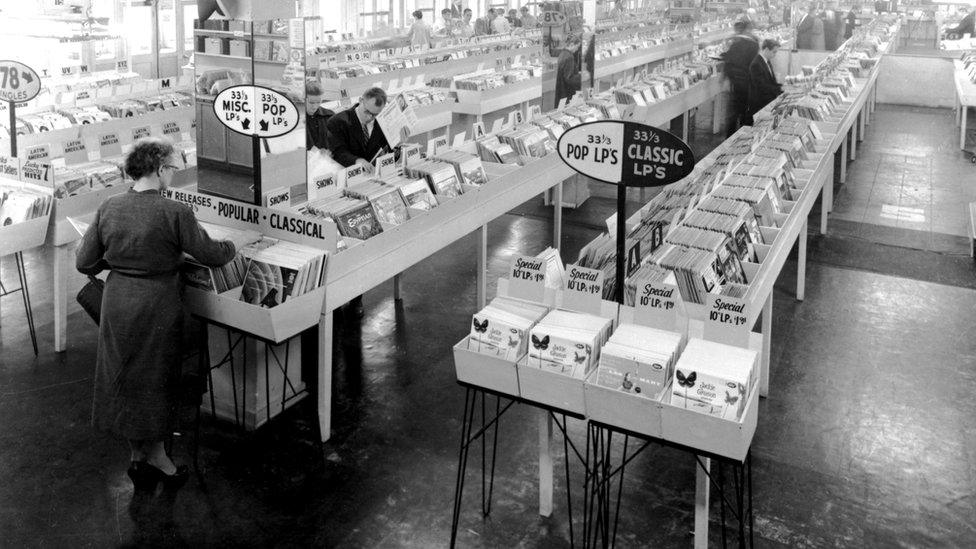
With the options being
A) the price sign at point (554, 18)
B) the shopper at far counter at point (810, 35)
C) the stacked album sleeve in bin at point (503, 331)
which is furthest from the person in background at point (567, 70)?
the shopper at far counter at point (810, 35)

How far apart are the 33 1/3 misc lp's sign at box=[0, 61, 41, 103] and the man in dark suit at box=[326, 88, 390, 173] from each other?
1936mm

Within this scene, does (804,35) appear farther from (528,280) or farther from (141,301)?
(141,301)

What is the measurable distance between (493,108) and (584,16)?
65.7 inches

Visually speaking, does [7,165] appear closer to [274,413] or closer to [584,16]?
[274,413]

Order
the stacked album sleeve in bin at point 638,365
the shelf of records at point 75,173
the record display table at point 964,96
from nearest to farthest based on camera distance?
the stacked album sleeve in bin at point 638,365, the shelf of records at point 75,173, the record display table at point 964,96

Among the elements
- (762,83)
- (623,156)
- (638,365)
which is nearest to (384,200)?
(623,156)

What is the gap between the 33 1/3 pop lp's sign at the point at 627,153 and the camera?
3.37 metres

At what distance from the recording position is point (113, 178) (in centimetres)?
571

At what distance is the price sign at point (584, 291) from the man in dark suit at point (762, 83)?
8467 millimetres

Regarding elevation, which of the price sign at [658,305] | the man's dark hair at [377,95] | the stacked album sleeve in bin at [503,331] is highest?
the man's dark hair at [377,95]

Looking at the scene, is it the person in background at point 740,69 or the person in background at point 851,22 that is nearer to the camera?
the person in background at point 740,69

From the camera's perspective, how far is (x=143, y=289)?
155 inches

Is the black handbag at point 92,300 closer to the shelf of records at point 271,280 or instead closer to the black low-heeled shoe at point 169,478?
the shelf of records at point 271,280

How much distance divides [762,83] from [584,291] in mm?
8608
